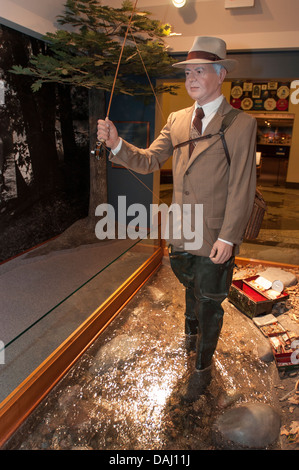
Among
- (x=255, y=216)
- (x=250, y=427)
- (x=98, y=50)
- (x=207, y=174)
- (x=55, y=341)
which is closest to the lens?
(x=250, y=427)

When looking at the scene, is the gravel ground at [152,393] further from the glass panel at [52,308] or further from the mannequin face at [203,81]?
the mannequin face at [203,81]

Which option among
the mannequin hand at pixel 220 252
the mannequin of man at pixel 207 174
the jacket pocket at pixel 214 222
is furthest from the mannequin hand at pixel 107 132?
the mannequin hand at pixel 220 252

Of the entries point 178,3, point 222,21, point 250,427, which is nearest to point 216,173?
point 250,427

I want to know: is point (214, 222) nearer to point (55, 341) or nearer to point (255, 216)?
point (255, 216)

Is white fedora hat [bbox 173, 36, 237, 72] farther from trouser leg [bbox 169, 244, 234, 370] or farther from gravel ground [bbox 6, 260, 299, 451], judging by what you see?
gravel ground [bbox 6, 260, 299, 451]

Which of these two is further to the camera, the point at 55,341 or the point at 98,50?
the point at 98,50

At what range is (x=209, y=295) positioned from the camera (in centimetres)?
183

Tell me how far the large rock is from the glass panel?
100 centimetres

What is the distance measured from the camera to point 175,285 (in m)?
3.19

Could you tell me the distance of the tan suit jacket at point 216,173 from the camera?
63.3 inches

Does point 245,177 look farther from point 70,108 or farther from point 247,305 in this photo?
point 70,108

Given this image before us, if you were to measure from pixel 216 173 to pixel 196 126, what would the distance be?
29cm

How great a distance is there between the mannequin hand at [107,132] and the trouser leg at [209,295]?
0.79 metres

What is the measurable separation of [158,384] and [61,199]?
12.3 feet
